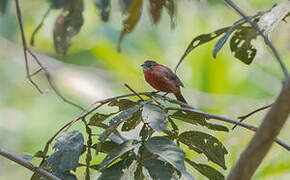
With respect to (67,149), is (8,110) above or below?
below

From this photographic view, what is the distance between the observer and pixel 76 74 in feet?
26.1

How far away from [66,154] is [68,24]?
1139 mm

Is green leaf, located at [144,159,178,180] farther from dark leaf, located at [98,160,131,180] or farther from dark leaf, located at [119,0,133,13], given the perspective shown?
dark leaf, located at [119,0,133,13]

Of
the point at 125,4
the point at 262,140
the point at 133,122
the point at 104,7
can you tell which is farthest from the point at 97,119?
the point at 104,7

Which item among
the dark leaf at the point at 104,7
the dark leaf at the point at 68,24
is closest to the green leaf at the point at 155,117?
the dark leaf at the point at 68,24

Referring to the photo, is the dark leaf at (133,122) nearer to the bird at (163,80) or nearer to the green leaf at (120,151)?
the green leaf at (120,151)

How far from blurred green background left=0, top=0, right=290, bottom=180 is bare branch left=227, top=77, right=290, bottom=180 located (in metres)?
3.43

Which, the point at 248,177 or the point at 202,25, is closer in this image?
the point at 248,177

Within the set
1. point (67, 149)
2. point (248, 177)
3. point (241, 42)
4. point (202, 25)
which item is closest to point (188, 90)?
point (202, 25)

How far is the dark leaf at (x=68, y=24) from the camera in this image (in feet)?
8.36

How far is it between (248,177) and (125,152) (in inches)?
18.3

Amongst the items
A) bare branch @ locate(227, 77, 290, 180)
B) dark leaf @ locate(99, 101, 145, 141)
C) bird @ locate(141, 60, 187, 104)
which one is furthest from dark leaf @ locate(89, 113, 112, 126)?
bird @ locate(141, 60, 187, 104)

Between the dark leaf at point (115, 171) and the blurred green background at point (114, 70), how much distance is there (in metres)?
3.09

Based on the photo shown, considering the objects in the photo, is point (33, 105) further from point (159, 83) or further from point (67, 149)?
point (67, 149)
